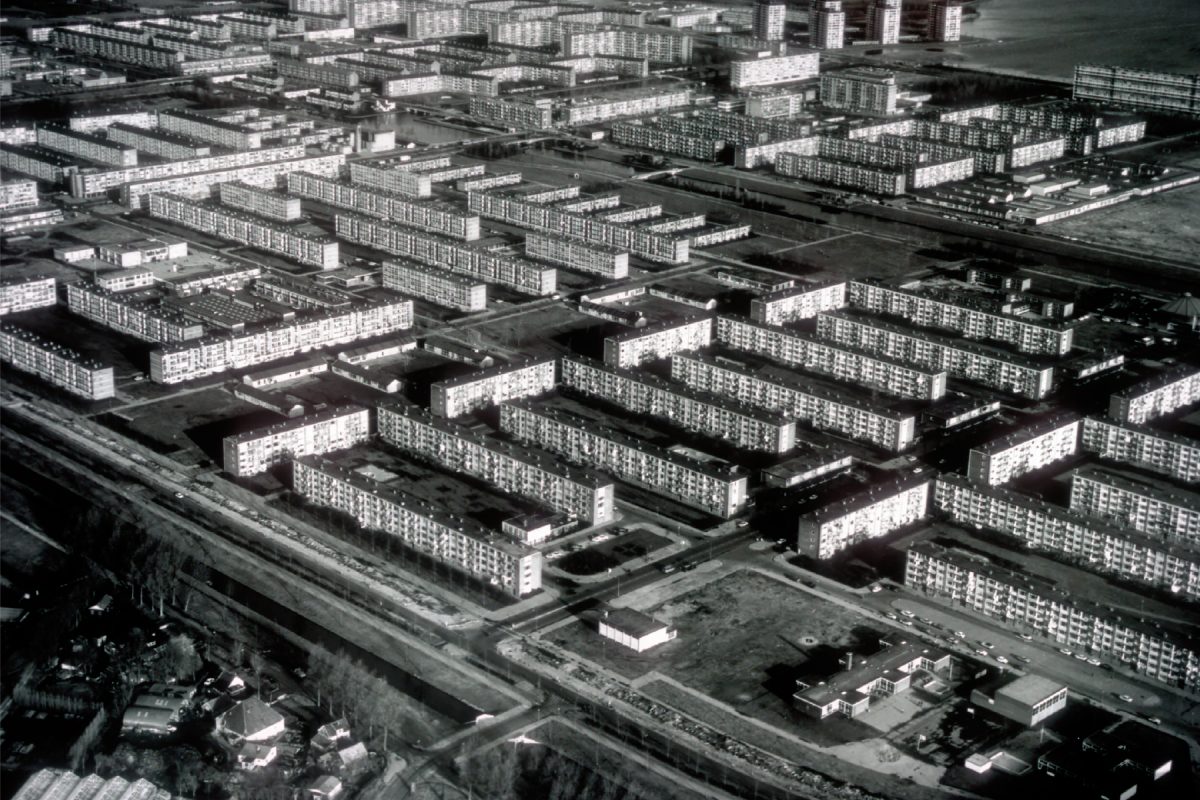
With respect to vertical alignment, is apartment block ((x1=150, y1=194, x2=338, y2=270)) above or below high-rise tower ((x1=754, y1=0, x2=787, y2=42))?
below

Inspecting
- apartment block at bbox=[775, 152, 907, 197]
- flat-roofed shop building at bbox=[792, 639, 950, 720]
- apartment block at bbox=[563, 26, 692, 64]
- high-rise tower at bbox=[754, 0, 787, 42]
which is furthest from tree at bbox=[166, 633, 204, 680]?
high-rise tower at bbox=[754, 0, 787, 42]

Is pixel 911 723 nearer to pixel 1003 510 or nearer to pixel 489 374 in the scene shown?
pixel 1003 510

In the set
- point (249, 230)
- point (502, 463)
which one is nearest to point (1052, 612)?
point (502, 463)

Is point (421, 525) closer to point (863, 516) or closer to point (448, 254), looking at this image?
point (863, 516)

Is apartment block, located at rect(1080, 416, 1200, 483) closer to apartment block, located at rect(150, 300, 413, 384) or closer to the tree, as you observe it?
apartment block, located at rect(150, 300, 413, 384)

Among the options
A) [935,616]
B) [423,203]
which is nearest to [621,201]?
[423,203]

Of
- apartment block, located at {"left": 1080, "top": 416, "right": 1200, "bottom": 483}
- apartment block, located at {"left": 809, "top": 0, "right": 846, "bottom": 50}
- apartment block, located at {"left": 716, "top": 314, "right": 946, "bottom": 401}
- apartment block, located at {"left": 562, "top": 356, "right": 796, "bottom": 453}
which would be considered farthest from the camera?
apartment block, located at {"left": 809, "top": 0, "right": 846, "bottom": 50}
